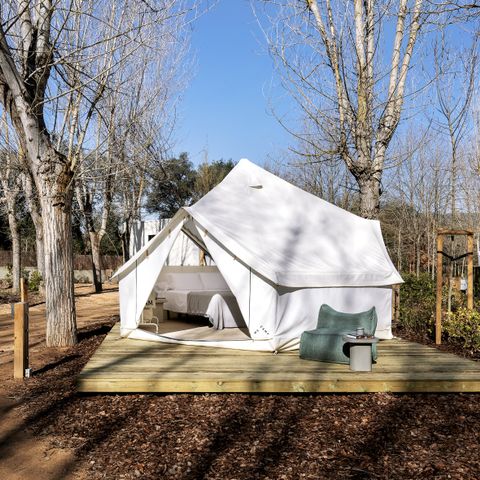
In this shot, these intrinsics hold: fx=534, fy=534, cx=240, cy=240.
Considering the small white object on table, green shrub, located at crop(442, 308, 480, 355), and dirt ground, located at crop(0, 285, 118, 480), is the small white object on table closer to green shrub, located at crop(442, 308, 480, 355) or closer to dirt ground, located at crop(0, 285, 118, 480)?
green shrub, located at crop(442, 308, 480, 355)

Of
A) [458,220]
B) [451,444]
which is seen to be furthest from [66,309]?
[458,220]

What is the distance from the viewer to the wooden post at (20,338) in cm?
554

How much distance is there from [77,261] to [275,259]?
21.9 metres

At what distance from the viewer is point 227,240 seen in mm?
6414

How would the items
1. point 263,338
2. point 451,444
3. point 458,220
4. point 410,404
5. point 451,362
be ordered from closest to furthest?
point 451,444
point 410,404
point 451,362
point 263,338
point 458,220

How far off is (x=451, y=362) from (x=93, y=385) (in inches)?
144

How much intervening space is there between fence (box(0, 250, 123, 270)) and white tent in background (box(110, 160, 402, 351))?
65.6 ft

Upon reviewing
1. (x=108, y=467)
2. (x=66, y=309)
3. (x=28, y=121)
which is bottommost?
(x=108, y=467)

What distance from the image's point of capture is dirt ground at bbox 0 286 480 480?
3.36 metres

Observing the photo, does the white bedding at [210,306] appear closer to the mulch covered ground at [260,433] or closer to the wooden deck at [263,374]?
the wooden deck at [263,374]

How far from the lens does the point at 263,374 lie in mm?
5004

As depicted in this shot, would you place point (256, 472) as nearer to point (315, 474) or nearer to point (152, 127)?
point (315, 474)

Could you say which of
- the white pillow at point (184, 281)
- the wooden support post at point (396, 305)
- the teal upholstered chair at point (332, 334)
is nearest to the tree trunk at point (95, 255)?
the white pillow at point (184, 281)

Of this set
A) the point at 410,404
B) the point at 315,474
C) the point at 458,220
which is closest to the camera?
the point at 315,474
